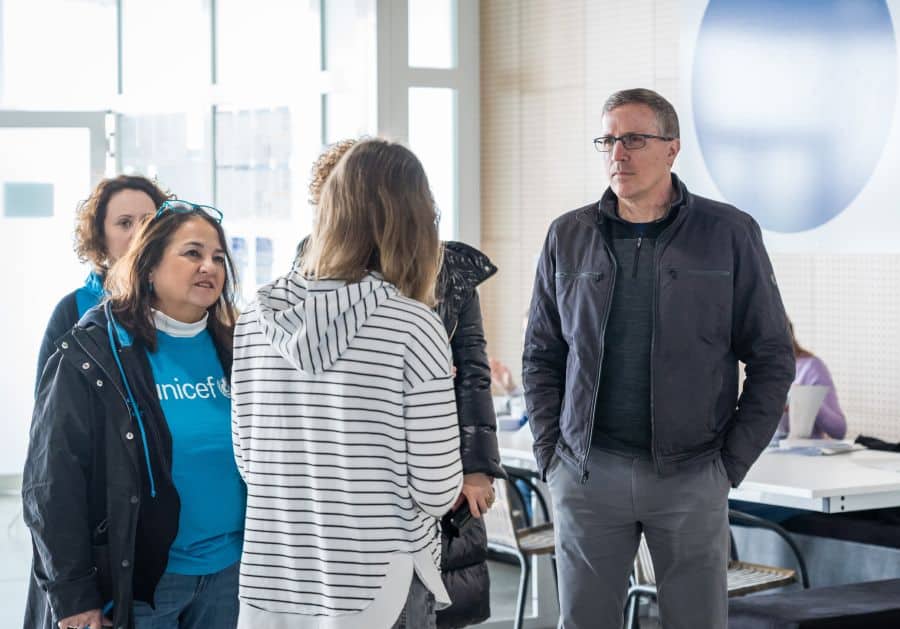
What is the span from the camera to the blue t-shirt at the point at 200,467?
274 centimetres

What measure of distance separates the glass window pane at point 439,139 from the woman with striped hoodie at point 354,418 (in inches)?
175

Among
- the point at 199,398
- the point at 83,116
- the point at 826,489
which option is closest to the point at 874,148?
the point at 826,489

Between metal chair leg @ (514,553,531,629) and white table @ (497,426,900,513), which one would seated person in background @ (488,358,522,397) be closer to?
metal chair leg @ (514,553,531,629)

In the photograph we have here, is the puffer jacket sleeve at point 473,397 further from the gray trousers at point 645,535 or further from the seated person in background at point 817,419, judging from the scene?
the seated person in background at point 817,419

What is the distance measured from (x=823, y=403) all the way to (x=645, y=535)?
252cm

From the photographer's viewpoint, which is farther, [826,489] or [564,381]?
[826,489]

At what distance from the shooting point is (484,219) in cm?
783

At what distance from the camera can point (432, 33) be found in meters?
7.00

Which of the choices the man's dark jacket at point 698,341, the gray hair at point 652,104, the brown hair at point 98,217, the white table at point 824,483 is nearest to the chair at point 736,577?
the white table at point 824,483

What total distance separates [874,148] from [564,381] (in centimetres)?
306

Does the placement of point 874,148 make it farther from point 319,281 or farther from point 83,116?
point 319,281

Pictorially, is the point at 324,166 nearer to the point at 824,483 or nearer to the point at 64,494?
the point at 64,494

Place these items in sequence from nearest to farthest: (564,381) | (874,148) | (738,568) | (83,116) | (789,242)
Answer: (564,381), (738,568), (83,116), (874,148), (789,242)

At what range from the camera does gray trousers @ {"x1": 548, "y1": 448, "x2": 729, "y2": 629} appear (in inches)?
126
